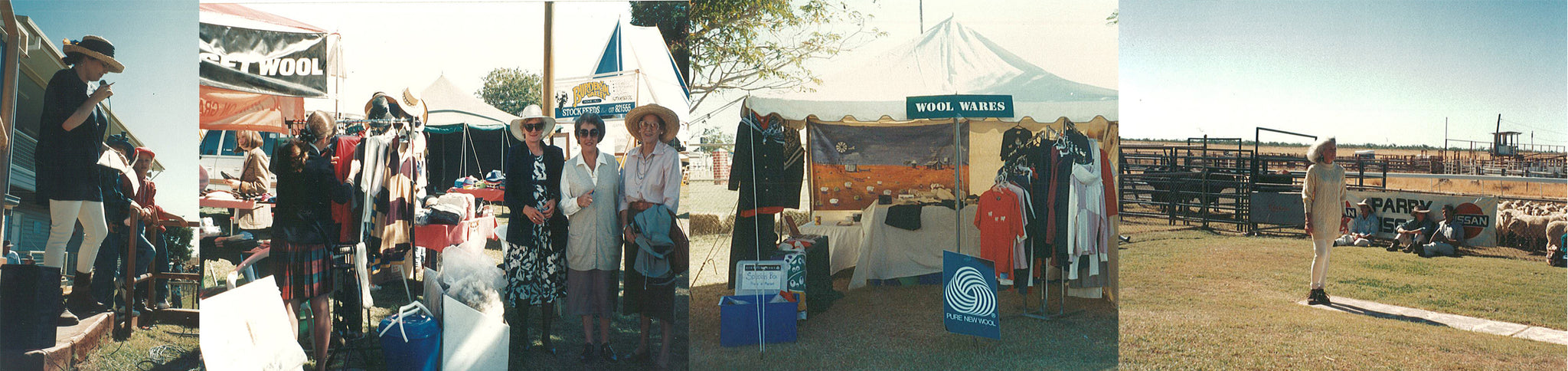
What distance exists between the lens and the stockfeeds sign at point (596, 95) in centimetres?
379

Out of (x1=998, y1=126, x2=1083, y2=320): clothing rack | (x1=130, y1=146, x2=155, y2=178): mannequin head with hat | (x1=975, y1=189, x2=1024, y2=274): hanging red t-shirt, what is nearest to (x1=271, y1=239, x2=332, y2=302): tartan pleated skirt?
(x1=130, y1=146, x2=155, y2=178): mannequin head with hat

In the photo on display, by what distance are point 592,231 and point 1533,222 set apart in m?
5.34

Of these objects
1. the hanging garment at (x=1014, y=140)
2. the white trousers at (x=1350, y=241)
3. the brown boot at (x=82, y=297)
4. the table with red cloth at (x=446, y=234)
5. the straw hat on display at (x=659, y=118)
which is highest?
the straw hat on display at (x=659, y=118)

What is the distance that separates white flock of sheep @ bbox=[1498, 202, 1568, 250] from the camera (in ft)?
14.5

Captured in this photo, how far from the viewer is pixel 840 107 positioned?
3.61m

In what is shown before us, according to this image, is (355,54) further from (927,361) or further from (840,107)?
(927,361)

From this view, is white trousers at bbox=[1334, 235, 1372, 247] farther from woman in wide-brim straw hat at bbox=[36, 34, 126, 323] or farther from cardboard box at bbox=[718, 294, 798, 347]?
woman in wide-brim straw hat at bbox=[36, 34, 126, 323]

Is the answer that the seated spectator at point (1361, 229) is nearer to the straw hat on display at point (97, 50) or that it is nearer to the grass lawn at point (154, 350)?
the grass lawn at point (154, 350)

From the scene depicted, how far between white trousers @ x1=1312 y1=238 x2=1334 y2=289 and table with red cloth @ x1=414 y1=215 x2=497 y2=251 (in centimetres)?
492

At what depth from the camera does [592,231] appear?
3623mm

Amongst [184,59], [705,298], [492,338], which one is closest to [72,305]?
[184,59]

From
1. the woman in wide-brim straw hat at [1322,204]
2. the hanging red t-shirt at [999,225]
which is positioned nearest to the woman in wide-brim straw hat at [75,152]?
the hanging red t-shirt at [999,225]

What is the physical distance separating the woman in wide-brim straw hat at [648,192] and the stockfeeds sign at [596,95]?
183mm

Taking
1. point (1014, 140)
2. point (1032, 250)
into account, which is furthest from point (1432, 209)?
point (1014, 140)
